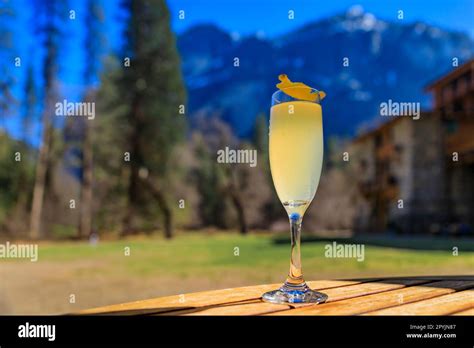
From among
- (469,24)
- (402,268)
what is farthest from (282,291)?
(402,268)

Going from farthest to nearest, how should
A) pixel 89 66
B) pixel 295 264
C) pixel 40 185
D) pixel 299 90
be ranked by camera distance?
1. pixel 89 66
2. pixel 40 185
3. pixel 299 90
4. pixel 295 264

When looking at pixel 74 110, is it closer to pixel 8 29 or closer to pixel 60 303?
pixel 8 29

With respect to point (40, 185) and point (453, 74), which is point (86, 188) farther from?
point (453, 74)

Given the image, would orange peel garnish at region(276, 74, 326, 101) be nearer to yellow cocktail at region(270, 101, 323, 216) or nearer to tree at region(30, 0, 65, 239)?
yellow cocktail at region(270, 101, 323, 216)

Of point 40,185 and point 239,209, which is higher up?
point 40,185

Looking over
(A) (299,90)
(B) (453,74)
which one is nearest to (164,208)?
(B) (453,74)
